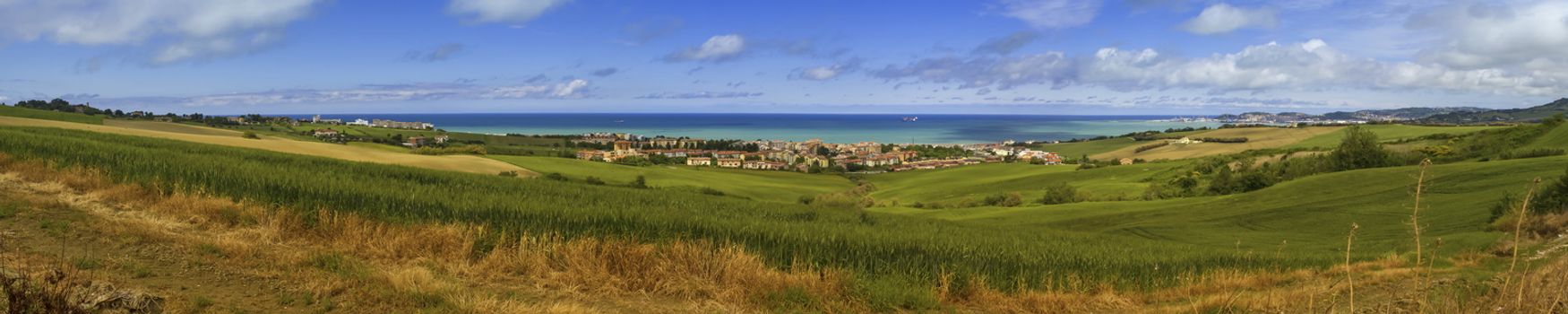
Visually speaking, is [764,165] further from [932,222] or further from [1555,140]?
[932,222]

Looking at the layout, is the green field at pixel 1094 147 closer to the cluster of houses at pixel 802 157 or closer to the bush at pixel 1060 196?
the cluster of houses at pixel 802 157

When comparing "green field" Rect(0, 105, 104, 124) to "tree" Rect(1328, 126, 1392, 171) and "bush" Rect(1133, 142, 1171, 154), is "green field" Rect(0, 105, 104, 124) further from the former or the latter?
"bush" Rect(1133, 142, 1171, 154)

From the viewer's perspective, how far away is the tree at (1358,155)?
154 ft

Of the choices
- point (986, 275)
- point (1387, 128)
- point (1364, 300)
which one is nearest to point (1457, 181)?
point (1364, 300)

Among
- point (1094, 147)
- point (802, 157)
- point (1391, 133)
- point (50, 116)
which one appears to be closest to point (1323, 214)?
point (1391, 133)

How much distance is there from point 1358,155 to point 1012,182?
2445 cm

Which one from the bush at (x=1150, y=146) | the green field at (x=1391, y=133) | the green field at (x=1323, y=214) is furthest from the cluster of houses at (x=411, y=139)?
the green field at (x=1391, y=133)

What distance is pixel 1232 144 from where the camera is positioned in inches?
3989

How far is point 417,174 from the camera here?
75.5 feet

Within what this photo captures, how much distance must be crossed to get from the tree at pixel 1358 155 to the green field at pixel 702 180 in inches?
1478

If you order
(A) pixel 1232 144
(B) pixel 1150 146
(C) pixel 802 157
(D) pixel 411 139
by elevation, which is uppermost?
(D) pixel 411 139

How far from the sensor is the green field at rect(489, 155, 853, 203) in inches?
2261

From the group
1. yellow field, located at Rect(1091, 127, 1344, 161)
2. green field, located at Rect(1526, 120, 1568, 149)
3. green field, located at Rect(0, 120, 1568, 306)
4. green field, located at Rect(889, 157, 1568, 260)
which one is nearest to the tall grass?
green field, located at Rect(0, 120, 1568, 306)

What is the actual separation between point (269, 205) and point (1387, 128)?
13069 centimetres
